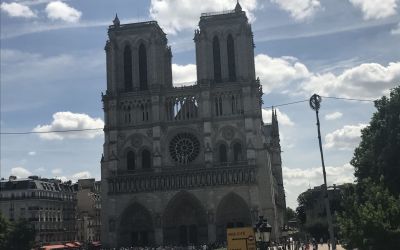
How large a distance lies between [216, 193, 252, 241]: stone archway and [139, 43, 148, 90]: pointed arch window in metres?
19.9

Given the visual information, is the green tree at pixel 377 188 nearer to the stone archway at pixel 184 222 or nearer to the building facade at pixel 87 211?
the stone archway at pixel 184 222

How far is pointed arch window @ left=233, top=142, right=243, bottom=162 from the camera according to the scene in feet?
242

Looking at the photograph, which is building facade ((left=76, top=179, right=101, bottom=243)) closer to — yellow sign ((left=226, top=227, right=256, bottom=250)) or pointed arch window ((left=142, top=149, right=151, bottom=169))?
pointed arch window ((left=142, top=149, right=151, bottom=169))

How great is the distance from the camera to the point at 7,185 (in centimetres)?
8562

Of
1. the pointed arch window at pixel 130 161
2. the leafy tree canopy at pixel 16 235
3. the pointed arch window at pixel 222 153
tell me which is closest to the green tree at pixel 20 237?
the leafy tree canopy at pixel 16 235

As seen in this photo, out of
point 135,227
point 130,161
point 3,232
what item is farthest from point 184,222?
point 3,232

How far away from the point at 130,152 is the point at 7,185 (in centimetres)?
2247

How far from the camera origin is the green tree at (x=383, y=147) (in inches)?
1745

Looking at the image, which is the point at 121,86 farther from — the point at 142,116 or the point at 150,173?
the point at 150,173

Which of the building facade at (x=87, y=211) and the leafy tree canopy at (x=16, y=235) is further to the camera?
the building facade at (x=87, y=211)

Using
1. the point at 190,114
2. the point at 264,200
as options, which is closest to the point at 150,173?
the point at 190,114

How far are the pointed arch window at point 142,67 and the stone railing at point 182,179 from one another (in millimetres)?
13383

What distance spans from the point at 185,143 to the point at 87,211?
108 ft

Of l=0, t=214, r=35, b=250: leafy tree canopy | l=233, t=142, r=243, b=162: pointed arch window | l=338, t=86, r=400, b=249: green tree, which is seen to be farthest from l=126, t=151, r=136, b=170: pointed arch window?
l=338, t=86, r=400, b=249: green tree
